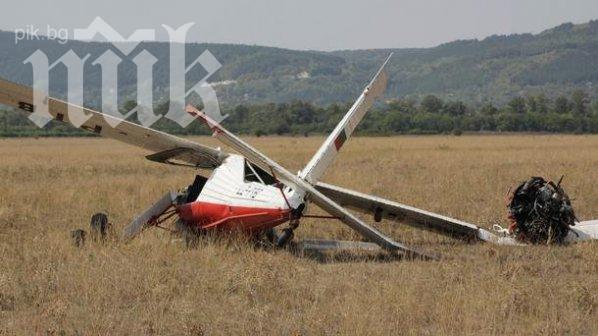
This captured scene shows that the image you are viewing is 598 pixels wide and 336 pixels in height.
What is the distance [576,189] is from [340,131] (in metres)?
10.4

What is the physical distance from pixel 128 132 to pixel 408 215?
4593mm

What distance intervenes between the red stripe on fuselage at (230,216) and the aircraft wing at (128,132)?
0.85 meters

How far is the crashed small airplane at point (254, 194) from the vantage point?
36.4ft

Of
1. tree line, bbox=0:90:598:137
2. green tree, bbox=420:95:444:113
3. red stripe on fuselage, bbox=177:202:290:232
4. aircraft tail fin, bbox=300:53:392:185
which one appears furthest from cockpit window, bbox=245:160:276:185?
green tree, bbox=420:95:444:113

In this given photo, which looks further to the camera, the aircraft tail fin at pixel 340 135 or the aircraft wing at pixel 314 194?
the aircraft tail fin at pixel 340 135

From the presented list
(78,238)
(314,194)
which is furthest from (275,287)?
(78,238)

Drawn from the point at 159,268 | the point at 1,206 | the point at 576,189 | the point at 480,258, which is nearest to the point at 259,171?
the point at 159,268

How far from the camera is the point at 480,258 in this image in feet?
39.0

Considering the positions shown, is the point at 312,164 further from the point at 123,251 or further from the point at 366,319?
the point at 366,319

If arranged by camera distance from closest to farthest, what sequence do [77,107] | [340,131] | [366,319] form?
[366,319]
[77,107]
[340,131]

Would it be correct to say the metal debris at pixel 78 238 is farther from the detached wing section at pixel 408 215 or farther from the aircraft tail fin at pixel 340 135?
the detached wing section at pixel 408 215

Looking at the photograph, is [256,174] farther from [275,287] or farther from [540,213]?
[540,213]

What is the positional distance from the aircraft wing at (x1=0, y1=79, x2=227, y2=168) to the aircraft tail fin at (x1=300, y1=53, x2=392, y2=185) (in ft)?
4.82

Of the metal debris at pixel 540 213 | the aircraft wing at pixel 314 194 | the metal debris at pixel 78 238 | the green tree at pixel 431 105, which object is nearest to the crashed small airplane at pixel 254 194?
the aircraft wing at pixel 314 194
